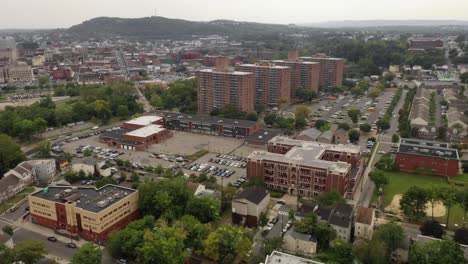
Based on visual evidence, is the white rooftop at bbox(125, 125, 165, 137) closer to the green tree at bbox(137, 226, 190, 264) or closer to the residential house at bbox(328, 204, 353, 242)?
the green tree at bbox(137, 226, 190, 264)

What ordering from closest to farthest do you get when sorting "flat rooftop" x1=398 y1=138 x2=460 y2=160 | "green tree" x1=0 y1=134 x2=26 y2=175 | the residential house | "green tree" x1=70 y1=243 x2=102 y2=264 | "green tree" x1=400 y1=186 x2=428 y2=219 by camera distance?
"green tree" x1=70 y1=243 x2=102 y2=264
the residential house
"green tree" x1=400 y1=186 x2=428 y2=219
"flat rooftop" x1=398 y1=138 x2=460 y2=160
"green tree" x1=0 y1=134 x2=26 y2=175

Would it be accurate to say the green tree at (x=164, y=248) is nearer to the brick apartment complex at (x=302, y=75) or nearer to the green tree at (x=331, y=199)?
the green tree at (x=331, y=199)

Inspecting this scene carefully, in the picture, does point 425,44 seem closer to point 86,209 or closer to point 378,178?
point 378,178

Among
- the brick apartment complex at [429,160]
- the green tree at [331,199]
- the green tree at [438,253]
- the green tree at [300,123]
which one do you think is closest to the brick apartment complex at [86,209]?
the green tree at [331,199]

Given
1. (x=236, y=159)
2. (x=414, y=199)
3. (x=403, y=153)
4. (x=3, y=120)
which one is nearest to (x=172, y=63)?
(x=3, y=120)

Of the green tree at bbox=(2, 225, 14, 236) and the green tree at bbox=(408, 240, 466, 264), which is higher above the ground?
the green tree at bbox=(408, 240, 466, 264)

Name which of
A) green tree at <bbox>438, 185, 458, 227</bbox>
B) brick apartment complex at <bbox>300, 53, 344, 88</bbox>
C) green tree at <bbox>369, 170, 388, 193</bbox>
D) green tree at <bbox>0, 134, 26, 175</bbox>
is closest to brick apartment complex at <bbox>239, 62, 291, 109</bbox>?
brick apartment complex at <bbox>300, 53, 344, 88</bbox>

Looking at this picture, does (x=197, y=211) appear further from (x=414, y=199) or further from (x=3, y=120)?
(x=3, y=120)
